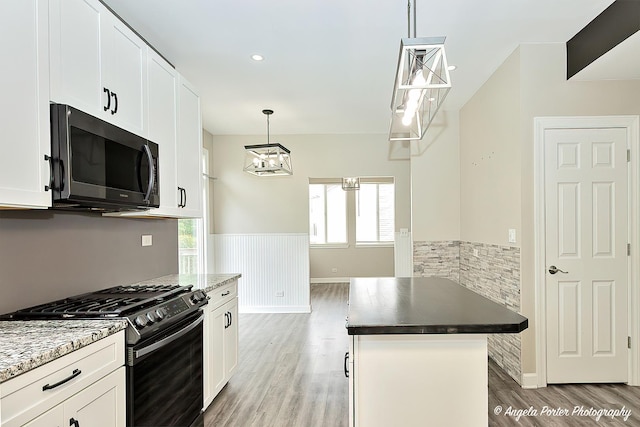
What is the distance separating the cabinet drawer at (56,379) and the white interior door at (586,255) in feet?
10.1

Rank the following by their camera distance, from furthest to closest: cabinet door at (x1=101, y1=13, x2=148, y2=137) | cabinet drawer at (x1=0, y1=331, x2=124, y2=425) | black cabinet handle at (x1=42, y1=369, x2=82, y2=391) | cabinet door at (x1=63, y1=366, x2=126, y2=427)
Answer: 1. cabinet door at (x1=101, y1=13, x2=148, y2=137)
2. cabinet door at (x1=63, y1=366, x2=126, y2=427)
3. black cabinet handle at (x1=42, y1=369, x2=82, y2=391)
4. cabinet drawer at (x1=0, y1=331, x2=124, y2=425)

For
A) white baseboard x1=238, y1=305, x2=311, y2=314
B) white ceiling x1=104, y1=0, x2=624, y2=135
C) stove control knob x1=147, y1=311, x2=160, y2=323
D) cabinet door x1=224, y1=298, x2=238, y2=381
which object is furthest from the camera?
white baseboard x1=238, y1=305, x2=311, y2=314

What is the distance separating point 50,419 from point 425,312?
5.03ft

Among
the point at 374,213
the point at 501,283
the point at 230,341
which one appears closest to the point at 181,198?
the point at 230,341

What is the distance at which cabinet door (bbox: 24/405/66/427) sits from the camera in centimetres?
116

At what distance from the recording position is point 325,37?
8.95ft

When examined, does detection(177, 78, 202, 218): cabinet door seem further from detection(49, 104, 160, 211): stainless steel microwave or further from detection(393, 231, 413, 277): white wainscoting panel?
detection(393, 231, 413, 277): white wainscoting panel

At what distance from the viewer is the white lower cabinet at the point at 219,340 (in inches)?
98.8

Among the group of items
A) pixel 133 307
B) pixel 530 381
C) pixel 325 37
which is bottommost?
pixel 530 381

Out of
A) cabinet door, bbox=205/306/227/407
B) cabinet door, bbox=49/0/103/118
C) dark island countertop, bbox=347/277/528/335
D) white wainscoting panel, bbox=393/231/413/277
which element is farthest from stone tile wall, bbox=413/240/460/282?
cabinet door, bbox=49/0/103/118

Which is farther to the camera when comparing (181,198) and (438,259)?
(438,259)

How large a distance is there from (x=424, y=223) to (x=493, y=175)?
125cm

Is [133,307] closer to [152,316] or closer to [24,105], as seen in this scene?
[152,316]

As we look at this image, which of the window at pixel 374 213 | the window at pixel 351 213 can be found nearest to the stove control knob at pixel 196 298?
the window at pixel 351 213
